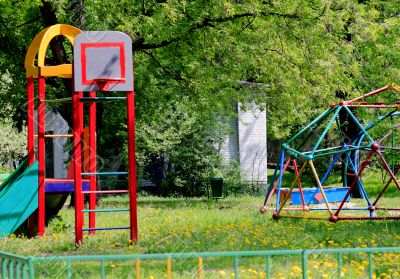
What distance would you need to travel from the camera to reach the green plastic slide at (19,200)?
1252 centimetres

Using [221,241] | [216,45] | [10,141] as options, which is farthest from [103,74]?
[10,141]

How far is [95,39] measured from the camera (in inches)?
438

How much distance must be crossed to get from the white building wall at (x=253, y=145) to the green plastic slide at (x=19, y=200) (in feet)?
58.5

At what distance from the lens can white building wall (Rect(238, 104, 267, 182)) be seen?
30.3 m

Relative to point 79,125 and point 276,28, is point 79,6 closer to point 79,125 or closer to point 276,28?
point 276,28

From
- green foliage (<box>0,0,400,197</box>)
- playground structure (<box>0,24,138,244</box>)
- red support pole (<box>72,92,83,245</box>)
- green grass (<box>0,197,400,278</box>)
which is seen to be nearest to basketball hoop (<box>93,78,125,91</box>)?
playground structure (<box>0,24,138,244</box>)

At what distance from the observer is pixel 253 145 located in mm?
30500

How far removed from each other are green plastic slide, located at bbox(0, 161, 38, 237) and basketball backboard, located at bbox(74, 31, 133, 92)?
2.56 metres

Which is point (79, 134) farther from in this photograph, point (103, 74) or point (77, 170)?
point (103, 74)

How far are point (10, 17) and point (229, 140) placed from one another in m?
13.2

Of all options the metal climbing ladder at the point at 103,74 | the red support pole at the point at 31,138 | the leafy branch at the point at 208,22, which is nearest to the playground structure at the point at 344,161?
the leafy branch at the point at 208,22

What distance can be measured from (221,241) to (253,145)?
788 inches

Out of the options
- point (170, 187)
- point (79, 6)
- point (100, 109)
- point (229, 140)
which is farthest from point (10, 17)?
point (229, 140)

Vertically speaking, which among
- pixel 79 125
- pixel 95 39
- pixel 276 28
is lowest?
pixel 79 125
